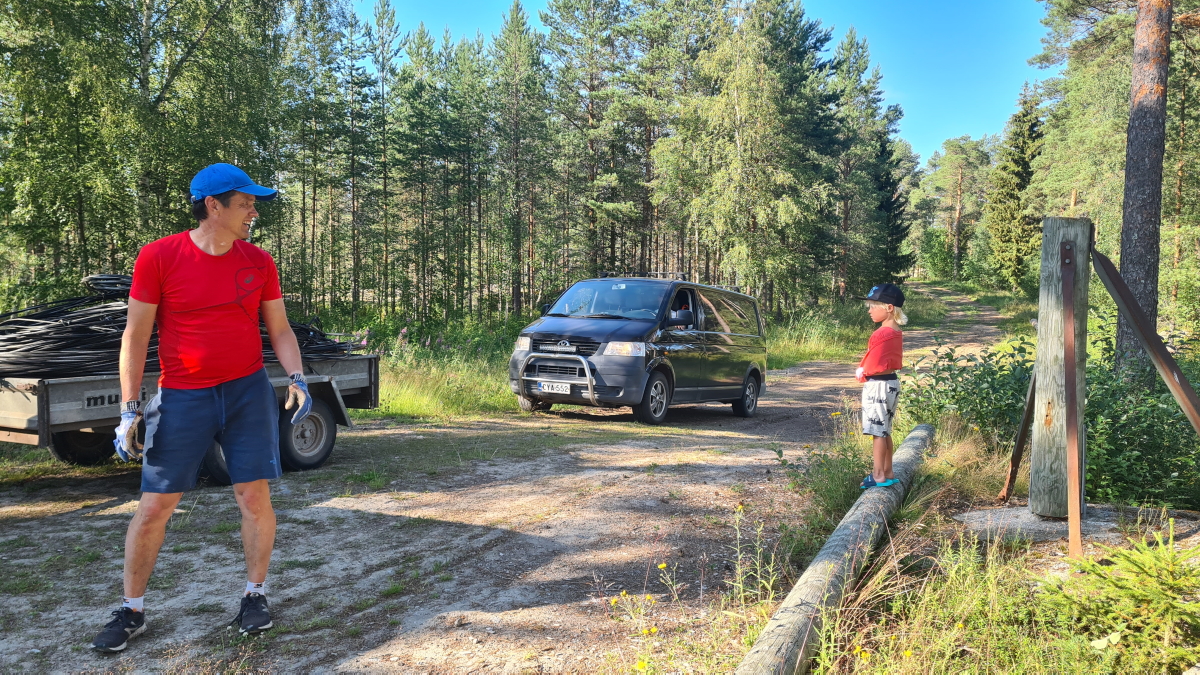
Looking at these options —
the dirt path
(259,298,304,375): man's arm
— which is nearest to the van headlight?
the dirt path

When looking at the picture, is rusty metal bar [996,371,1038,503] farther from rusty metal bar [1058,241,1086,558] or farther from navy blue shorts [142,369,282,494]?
navy blue shorts [142,369,282,494]

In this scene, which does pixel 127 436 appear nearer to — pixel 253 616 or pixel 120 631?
pixel 120 631

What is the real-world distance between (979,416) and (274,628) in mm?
6531

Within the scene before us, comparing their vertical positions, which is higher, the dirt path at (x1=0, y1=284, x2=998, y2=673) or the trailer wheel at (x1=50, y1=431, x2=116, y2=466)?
the trailer wheel at (x1=50, y1=431, x2=116, y2=466)

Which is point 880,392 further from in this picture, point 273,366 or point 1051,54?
point 1051,54

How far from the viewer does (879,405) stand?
5461 millimetres

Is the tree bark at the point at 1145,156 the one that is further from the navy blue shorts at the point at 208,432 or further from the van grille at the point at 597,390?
the navy blue shorts at the point at 208,432

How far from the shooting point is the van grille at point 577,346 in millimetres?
9664

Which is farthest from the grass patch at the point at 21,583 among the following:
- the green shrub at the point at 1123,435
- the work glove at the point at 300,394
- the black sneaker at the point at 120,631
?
the green shrub at the point at 1123,435

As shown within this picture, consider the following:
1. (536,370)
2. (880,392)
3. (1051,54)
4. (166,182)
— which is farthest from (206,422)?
(1051,54)

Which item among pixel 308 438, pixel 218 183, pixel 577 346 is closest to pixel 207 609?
pixel 218 183

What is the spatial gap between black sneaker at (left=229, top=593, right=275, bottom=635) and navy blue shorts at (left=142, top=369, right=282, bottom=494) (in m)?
0.54

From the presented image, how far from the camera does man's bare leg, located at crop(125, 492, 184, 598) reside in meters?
3.19

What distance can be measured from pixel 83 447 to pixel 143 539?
13.3 feet
